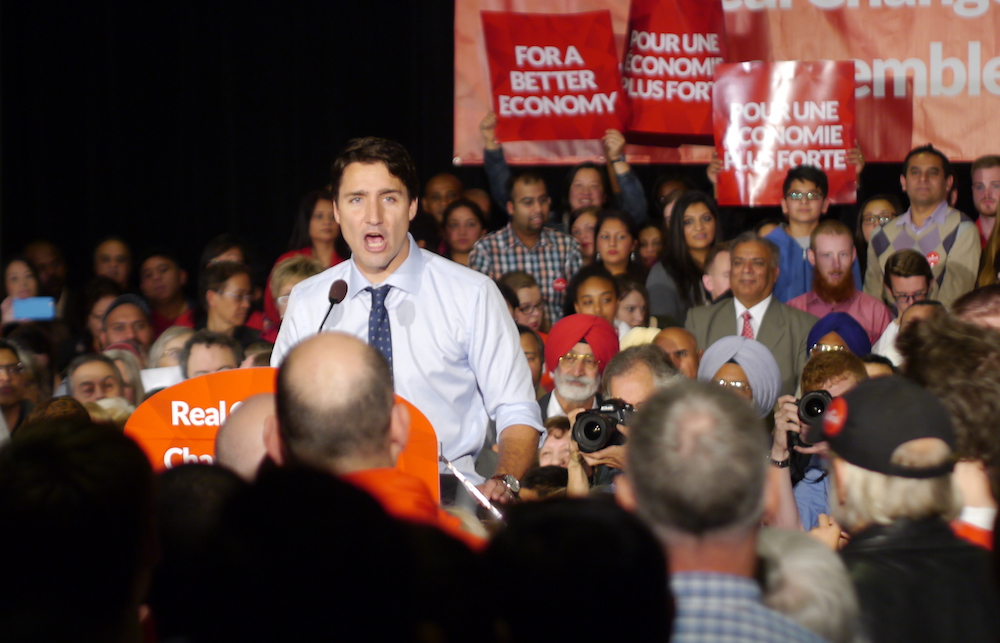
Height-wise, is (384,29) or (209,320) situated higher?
(384,29)

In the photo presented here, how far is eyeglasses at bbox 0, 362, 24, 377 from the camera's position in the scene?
467 centimetres

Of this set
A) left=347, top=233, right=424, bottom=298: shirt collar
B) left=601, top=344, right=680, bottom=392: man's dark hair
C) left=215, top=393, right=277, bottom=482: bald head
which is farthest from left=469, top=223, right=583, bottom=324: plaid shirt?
left=215, top=393, right=277, bottom=482: bald head

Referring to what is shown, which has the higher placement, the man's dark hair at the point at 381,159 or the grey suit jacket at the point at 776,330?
the man's dark hair at the point at 381,159

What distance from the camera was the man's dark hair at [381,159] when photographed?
3.03 metres

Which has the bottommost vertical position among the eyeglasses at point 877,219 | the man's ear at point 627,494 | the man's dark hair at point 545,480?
the man's dark hair at point 545,480

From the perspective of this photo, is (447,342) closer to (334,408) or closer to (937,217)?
(334,408)

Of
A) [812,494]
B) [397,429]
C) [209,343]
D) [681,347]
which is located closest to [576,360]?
[681,347]

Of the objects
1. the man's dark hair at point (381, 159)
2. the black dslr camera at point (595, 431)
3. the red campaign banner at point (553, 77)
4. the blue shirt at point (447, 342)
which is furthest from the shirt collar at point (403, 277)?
the red campaign banner at point (553, 77)

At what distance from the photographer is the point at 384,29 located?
8633 mm

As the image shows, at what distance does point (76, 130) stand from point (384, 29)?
2333 mm

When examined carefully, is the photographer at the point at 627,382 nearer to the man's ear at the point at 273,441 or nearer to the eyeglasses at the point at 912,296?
the man's ear at the point at 273,441

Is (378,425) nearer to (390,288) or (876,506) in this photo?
(876,506)

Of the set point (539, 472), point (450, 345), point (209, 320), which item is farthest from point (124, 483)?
point (209, 320)

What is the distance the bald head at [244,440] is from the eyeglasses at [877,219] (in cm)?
518
